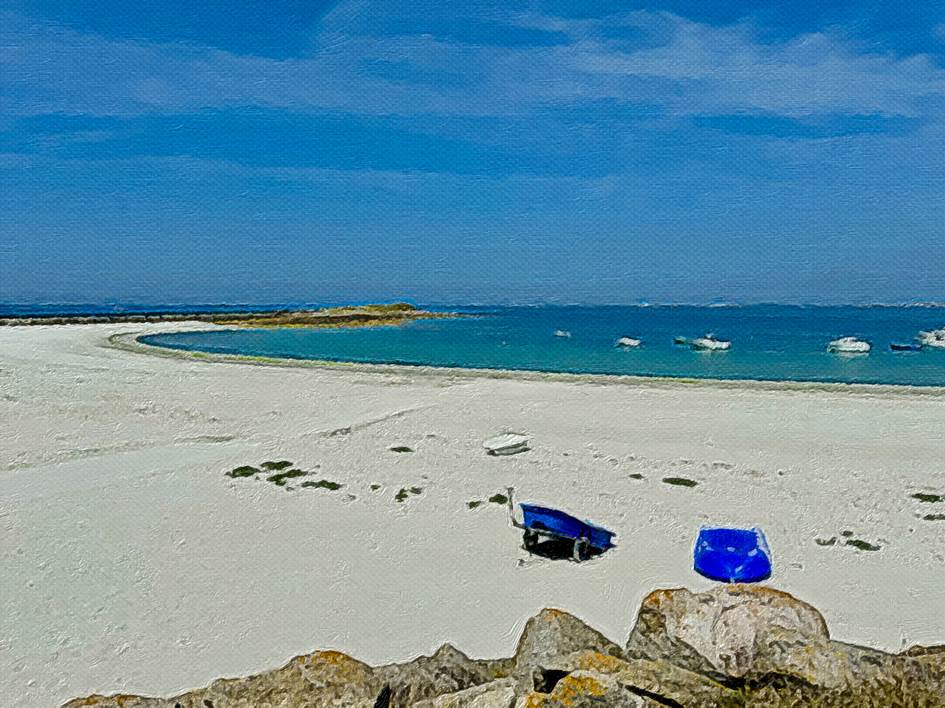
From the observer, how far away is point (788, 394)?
27.4 metres

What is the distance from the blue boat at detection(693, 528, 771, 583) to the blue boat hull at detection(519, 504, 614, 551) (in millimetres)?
1284

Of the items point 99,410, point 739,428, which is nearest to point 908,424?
point 739,428

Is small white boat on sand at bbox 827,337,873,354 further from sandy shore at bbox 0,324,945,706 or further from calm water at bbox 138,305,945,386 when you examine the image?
sandy shore at bbox 0,324,945,706

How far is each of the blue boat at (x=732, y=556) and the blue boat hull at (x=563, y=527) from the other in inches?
50.5

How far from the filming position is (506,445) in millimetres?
16594

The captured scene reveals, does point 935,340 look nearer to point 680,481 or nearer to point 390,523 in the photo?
point 680,481

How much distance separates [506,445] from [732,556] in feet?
26.5

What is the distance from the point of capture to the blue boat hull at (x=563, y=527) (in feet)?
31.8

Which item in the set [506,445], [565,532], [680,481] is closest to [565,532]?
[565,532]

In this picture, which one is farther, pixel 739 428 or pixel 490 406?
pixel 490 406

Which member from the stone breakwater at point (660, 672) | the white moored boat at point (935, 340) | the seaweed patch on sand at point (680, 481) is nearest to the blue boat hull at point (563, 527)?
the stone breakwater at point (660, 672)

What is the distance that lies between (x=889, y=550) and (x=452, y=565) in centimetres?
627

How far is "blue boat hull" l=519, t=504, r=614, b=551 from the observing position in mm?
9703

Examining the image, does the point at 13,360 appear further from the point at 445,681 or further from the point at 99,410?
the point at 445,681
